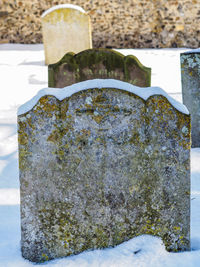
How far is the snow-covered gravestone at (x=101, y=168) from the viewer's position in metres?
1.57

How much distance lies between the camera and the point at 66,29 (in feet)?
23.5

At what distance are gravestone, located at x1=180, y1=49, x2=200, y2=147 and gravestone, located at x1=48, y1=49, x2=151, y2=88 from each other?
390 mm

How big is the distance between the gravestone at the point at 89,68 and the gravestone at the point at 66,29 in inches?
142

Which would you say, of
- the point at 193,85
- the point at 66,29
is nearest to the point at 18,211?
the point at 193,85

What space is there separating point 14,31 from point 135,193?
32.0 feet

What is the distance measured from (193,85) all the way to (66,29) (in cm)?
434

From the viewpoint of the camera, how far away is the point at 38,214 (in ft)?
5.29

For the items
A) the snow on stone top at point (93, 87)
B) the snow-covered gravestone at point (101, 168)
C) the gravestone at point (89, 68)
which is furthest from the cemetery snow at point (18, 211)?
the gravestone at point (89, 68)

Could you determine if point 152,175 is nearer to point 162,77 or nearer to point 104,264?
point 104,264

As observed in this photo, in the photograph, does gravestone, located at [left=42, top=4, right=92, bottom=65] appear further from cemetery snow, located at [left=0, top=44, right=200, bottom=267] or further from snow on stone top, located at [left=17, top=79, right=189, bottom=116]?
snow on stone top, located at [left=17, top=79, right=189, bottom=116]

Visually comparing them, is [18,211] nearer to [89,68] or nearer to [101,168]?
[101,168]

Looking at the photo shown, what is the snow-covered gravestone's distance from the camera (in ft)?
5.14

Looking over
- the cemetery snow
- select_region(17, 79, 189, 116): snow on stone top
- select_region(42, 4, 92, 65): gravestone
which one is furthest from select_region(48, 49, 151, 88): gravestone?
select_region(42, 4, 92, 65): gravestone

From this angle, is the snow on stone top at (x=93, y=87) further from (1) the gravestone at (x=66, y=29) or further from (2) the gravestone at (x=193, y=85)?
(1) the gravestone at (x=66, y=29)
